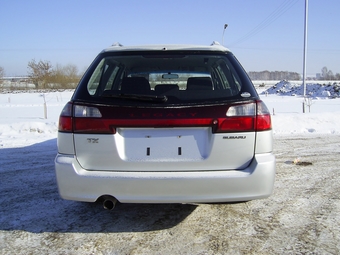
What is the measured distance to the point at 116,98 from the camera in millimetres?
2668

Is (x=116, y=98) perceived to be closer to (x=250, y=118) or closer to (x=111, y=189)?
(x=111, y=189)

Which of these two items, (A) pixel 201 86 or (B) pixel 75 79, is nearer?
(A) pixel 201 86

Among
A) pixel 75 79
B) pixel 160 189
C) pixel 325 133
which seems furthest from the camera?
pixel 75 79

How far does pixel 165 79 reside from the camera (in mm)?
3797

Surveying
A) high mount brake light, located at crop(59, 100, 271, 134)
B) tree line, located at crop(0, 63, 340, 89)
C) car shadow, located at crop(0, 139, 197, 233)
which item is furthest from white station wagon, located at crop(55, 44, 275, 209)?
tree line, located at crop(0, 63, 340, 89)

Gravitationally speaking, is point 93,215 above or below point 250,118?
below

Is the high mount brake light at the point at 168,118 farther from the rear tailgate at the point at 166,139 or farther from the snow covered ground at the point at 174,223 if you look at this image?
the snow covered ground at the point at 174,223

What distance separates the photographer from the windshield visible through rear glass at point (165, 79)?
8.80 ft

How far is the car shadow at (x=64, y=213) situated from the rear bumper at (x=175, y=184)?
62cm

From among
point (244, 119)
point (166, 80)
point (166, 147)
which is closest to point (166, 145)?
point (166, 147)

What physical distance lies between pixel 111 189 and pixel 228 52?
1679 millimetres

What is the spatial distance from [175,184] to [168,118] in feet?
1.77

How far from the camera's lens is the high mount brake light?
2580 mm

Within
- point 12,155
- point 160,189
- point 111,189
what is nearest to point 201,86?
point 160,189
